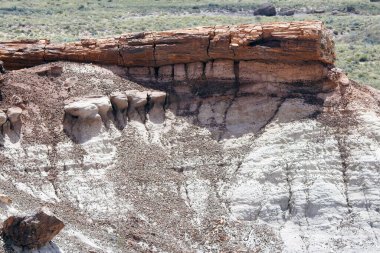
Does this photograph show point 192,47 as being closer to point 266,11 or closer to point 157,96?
point 157,96

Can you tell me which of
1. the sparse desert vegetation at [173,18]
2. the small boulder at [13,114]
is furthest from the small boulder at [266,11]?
the small boulder at [13,114]

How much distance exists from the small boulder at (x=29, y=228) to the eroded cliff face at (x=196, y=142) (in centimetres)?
191

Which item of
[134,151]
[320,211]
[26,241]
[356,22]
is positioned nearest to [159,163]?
[134,151]

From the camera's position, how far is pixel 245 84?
1859 inches

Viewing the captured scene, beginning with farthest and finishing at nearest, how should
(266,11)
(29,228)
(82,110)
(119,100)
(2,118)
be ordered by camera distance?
(266,11)
(119,100)
(82,110)
(2,118)
(29,228)

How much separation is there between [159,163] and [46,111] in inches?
212

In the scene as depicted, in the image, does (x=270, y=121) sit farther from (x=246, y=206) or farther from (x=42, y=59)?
(x=42, y=59)

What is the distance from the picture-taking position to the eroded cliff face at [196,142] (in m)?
41.2

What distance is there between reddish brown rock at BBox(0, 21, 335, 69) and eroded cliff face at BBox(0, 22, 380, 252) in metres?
0.06

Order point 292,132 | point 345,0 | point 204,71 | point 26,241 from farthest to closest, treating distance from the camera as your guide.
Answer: point 345,0 < point 204,71 < point 292,132 < point 26,241

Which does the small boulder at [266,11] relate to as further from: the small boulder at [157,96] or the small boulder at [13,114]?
the small boulder at [13,114]

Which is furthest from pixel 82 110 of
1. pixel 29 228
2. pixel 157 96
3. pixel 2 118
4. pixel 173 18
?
pixel 173 18

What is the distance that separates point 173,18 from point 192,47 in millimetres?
60615

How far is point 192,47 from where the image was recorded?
47625mm
